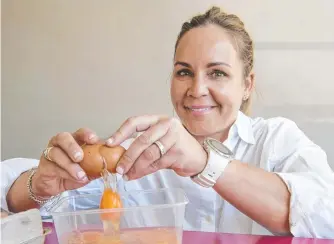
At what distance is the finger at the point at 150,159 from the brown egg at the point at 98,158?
0.11 feet

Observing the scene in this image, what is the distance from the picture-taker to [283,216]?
81cm

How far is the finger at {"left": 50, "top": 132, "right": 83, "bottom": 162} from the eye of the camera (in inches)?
24.8

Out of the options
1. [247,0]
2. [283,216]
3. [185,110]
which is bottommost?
[283,216]

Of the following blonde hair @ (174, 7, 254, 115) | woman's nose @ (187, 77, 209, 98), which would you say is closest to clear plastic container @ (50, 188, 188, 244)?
woman's nose @ (187, 77, 209, 98)

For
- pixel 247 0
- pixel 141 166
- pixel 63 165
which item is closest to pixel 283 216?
pixel 141 166

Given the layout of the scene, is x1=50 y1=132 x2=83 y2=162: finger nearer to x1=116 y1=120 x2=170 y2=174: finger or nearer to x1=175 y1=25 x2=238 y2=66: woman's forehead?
x1=116 y1=120 x2=170 y2=174: finger

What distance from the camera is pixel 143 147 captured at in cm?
63

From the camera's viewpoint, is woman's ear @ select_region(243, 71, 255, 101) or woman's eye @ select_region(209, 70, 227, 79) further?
woman's ear @ select_region(243, 71, 255, 101)

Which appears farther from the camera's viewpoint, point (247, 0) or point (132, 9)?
point (132, 9)

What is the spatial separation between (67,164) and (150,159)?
130mm

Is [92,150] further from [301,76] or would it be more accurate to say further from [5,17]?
[5,17]

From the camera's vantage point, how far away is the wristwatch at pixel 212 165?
722 millimetres

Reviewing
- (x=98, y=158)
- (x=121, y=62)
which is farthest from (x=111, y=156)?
(x=121, y=62)

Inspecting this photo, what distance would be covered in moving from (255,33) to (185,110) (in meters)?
0.75
